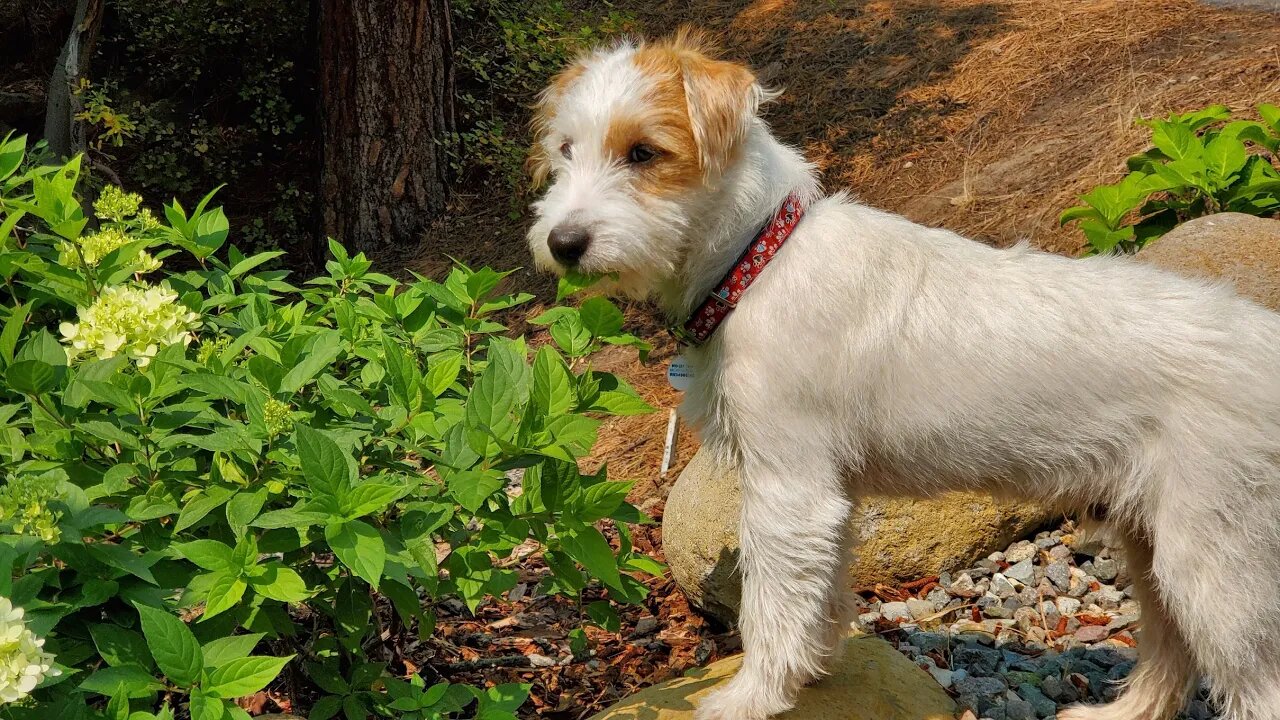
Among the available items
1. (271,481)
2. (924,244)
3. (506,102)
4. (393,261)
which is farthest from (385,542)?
(506,102)

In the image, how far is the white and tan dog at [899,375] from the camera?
9.78 feet

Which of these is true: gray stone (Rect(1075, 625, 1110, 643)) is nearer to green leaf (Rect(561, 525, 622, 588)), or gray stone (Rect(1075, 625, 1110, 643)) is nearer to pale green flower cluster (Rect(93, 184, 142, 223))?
green leaf (Rect(561, 525, 622, 588))

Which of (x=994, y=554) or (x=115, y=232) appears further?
(x=994, y=554)

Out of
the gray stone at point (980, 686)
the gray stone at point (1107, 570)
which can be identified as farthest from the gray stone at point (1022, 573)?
the gray stone at point (980, 686)

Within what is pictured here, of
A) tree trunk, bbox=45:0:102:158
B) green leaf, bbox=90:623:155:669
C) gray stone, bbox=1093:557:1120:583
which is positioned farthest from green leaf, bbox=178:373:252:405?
tree trunk, bbox=45:0:102:158

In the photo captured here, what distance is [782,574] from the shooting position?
131 inches

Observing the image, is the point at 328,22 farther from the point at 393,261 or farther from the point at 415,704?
the point at 415,704

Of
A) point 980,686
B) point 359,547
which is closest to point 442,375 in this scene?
point 359,547

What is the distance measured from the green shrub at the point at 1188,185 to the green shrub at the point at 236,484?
10.7 ft

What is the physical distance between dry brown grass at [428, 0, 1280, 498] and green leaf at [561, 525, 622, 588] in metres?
2.73

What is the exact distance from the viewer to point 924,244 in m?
3.40

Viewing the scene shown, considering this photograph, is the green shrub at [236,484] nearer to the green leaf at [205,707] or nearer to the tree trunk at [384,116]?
the green leaf at [205,707]

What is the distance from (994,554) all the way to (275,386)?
3371 mm

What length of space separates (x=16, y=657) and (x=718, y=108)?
2.38m
